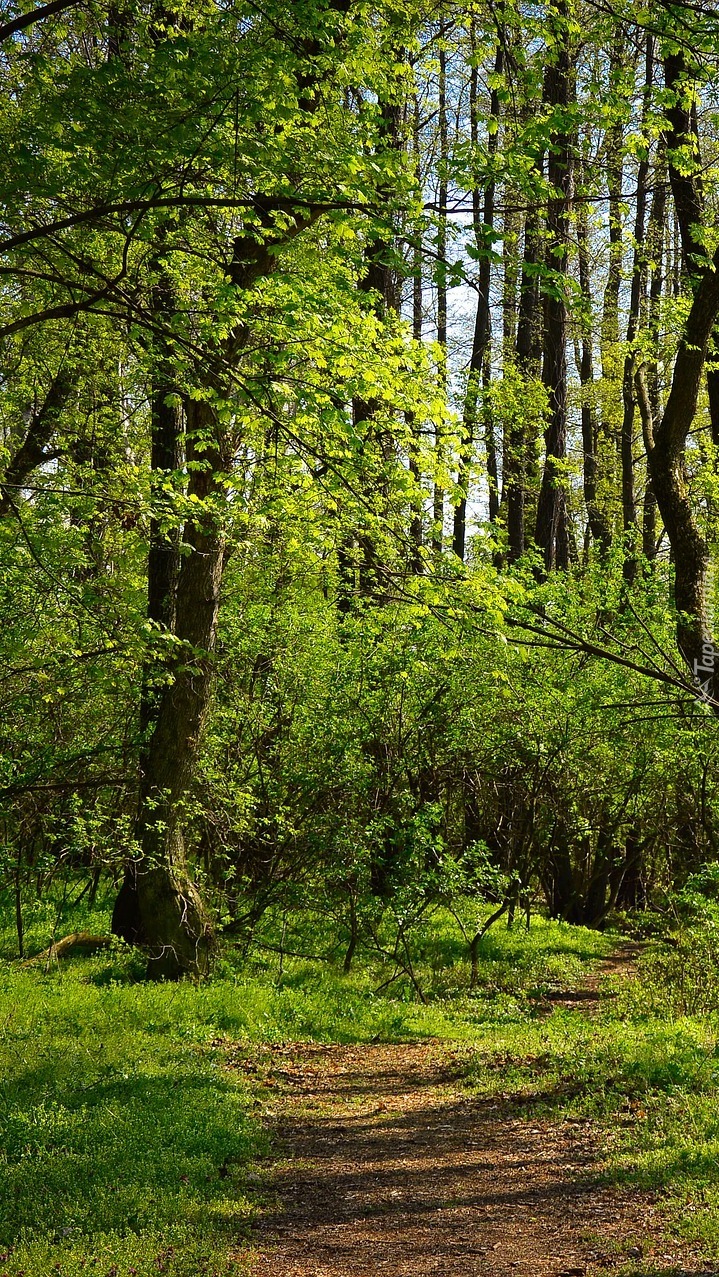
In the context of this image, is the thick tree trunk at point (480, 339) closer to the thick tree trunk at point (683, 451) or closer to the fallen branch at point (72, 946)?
the thick tree trunk at point (683, 451)

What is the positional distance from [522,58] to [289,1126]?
23.2 ft

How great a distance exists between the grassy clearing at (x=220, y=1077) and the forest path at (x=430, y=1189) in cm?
22

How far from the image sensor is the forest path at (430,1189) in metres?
5.14

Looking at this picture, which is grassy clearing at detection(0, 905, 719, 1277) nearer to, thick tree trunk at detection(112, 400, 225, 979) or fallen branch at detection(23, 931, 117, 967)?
fallen branch at detection(23, 931, 117, 967)

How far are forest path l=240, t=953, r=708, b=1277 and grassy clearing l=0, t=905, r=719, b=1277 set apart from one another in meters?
0.22

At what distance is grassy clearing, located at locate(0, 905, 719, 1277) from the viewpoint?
203 inches

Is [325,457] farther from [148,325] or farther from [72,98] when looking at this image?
[72,98]

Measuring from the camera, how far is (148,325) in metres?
5.95

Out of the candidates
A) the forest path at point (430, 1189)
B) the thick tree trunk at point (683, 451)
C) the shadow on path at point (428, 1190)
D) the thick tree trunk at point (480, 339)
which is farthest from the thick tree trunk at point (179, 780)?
the thick tree trunk at point (683, 451)

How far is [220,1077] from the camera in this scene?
24.6 feet

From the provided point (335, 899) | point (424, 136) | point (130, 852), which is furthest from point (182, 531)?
point (424, 136)

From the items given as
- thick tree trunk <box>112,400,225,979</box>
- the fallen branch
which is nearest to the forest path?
thick tree trunk <box>112,400,225,979</box>

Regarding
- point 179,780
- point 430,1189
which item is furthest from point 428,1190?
point 179,780

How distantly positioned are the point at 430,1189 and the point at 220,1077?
1.98 metres
